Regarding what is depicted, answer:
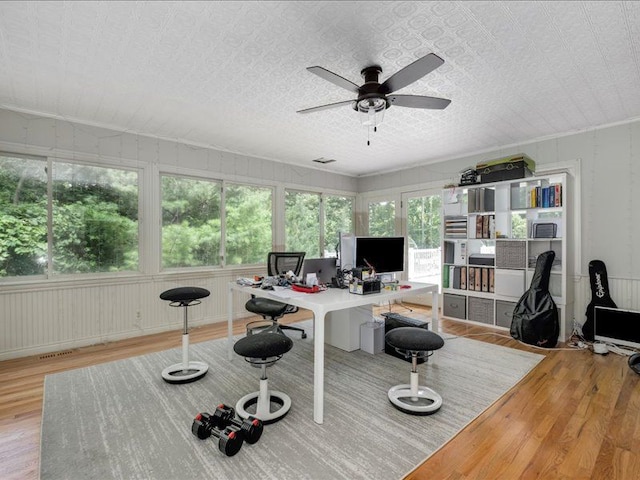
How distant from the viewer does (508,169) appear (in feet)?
13.2

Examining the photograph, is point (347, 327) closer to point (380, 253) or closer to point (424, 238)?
point (380, 253)

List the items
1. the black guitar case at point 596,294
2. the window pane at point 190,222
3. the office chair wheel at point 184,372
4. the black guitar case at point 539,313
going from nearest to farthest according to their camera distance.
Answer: the office chair wheel at point 184,372, the black guitar case at point 539,313, the black guitar case at point 596,294, the window pane at point 190,222

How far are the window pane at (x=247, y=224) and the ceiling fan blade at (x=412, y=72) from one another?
3134 millimetres

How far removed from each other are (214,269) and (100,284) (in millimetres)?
1375

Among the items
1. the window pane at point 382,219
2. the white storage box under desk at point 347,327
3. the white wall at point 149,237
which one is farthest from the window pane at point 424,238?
the white storage box under desk at point 347,327

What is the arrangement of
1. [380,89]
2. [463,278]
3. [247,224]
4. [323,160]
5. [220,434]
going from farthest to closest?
[323,160] → [247,224] → [463,278] → [380,89] → [220,434]

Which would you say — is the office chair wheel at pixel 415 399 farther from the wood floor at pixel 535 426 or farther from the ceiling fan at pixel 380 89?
the ceiling fan at pixel 380 89

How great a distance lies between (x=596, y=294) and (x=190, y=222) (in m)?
5.16

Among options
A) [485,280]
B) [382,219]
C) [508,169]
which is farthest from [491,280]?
[382,219]

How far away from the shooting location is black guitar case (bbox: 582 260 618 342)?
11.7 ft

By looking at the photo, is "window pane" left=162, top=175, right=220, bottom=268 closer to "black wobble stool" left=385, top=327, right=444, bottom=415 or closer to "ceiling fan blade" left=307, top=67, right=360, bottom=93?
"ceiling fan blade" left=307, top=67, right=360, bottom=93

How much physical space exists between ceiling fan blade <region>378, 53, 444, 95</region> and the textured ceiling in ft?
0.87

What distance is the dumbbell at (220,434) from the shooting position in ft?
5.54

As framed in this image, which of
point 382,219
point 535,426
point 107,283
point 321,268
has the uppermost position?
point 382,219
